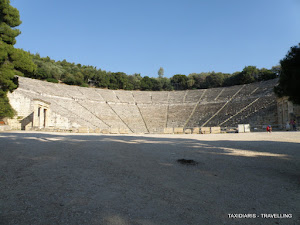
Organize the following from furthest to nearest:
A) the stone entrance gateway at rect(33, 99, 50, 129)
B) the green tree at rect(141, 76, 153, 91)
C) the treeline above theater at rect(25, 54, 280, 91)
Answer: the green tree at rect(141, 76, 153, 91) < the treeline above theater at rect(25, 54, 280, 91) < the stone entrance gateway at rect(33, 99, 50, 129)

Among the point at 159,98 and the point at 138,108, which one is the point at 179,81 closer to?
the point at 159,98

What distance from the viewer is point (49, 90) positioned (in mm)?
38500

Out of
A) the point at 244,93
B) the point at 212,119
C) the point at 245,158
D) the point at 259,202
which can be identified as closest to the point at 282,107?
the point at 212,119

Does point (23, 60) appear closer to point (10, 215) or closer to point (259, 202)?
point (10, 215)

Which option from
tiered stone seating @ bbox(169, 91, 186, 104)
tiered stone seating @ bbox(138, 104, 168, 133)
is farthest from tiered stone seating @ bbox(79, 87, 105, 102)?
tiered stone seating @ bbox(169, 91, 186, 104)

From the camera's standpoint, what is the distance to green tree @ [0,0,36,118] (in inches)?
746

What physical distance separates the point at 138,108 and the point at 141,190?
40345 millimetres

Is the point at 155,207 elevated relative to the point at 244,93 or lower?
lower

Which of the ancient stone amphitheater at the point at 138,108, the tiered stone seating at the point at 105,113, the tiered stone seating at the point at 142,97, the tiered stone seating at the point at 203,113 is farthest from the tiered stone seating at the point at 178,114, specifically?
the tiered stone seating at the point at 105,113

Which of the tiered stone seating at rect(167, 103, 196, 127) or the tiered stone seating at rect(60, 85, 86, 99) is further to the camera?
the tiered stone seating at rect(60, 85, 86, 99)

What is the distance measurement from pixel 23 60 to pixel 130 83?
48375 millimetres

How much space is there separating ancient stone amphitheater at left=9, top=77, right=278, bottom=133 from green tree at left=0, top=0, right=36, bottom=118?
384 cm

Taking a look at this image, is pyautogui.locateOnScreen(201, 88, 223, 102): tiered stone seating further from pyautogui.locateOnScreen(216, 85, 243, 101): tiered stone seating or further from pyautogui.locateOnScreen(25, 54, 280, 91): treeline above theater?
pyautogui.locateOnScreen(25, 54, 280, 91): treeline above theater

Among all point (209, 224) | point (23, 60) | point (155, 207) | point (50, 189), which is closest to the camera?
point (209, 224)
